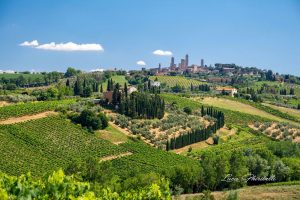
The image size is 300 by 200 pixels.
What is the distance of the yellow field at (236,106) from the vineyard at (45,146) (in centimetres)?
7105

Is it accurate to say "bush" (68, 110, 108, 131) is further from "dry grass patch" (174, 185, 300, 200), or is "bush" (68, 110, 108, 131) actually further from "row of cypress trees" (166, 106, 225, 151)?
"dry grass patch" (174, 185, 300, 200)

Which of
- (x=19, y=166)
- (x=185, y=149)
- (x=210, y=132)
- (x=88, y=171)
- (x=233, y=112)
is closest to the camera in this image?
(x=88, y=171)

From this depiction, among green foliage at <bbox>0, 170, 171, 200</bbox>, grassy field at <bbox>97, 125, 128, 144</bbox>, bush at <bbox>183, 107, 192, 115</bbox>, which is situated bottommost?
grassy field at <bbox>97, 125, 128, 144</bbox>

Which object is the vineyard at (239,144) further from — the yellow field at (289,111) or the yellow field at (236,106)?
A: the yellow field at (289,111)

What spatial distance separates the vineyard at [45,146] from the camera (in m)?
68.1

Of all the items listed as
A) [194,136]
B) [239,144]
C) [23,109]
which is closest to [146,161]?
[194,136]

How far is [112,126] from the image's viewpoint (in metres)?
97.1

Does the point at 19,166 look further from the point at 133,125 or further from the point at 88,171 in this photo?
the point at 133,125

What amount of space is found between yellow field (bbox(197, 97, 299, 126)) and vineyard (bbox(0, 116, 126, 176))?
233 feet

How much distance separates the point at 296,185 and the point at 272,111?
88647 millimetres

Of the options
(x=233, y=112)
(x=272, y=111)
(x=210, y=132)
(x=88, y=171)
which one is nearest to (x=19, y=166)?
(x=88, y=171)

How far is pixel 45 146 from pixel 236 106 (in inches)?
3482

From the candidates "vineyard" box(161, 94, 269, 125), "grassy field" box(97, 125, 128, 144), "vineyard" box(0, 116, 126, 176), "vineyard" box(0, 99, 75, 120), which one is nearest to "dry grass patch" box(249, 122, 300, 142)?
"vineyard" box(161, 94, 269, 125)

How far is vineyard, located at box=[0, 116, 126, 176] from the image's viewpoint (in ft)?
223
